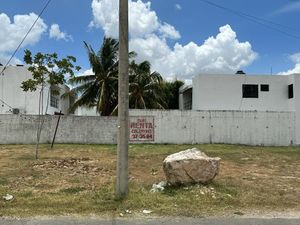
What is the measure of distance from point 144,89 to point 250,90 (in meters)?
8.36

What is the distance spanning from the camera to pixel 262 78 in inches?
1216

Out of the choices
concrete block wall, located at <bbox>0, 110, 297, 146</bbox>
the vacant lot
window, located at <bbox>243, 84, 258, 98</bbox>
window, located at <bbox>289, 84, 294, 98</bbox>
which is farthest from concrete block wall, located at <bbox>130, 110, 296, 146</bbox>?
the vacant lot

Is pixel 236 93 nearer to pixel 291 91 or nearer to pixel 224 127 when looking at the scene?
pixel 291 91

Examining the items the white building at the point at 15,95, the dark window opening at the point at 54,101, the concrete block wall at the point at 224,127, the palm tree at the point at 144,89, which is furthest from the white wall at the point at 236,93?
the dark window opening at the point at 54,101

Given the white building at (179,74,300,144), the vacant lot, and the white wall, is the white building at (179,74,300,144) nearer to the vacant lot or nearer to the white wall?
the white wall

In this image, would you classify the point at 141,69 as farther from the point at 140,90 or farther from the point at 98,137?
the point at 98,137

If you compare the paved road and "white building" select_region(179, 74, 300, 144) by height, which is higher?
"white building" select_region(179, 74, 300, 144)

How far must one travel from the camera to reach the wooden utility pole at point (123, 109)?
335 inches

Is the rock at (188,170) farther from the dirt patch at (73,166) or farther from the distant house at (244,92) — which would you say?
the distant house at (244,92)

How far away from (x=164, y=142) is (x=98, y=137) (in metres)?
4.25

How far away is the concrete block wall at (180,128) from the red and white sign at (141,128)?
26 centimetres

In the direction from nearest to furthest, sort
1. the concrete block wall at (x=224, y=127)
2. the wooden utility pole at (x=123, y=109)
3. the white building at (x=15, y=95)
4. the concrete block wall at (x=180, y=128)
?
the wooden utility pole at (x=123, y=109)
the concrete block wall at (x=180, y=128)
the concrete block wall at (x=224, y=127)
the white building at (x=15, y=95)

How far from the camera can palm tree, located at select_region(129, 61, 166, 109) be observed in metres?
32.0

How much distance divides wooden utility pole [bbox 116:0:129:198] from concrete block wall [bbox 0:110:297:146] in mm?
16489
